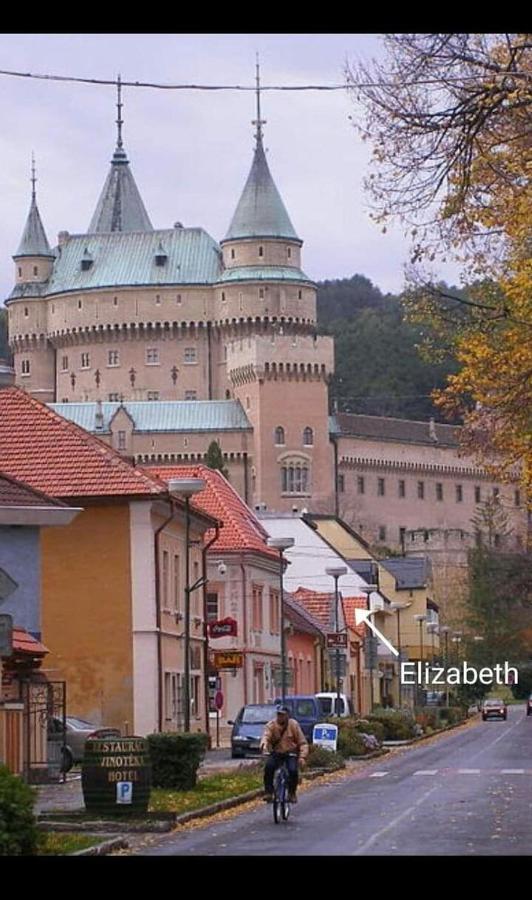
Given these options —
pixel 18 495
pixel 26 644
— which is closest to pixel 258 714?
pixel 18 495

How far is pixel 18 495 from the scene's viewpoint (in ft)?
117

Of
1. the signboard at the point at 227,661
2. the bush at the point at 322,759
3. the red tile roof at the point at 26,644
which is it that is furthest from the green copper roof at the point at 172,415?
the red tile roof at the point at 26,644

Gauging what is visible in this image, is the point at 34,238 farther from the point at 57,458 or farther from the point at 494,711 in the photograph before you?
the point at 57,458

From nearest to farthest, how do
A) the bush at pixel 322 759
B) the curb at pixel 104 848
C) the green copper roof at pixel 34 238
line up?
the curb at pixel 104 848 < the bush at pixel 322 759 < the green copper roof at pixel 34 238

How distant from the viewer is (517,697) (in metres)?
140

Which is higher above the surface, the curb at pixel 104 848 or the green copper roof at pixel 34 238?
the green copper roof at pixel 34 238

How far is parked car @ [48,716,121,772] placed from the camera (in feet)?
113

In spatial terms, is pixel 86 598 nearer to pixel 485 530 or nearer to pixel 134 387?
pixel 485 530

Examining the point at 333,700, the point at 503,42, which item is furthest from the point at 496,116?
the point at 333,700

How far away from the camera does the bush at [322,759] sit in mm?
37219

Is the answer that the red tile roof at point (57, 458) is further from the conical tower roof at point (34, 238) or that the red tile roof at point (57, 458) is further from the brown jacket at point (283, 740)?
the conical tower roof at point (34, 238)

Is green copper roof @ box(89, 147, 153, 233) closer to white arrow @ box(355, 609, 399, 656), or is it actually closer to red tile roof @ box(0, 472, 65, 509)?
white arrow @ box(355, 609, 399, 656)

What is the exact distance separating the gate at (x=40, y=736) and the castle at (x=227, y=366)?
126 metres
